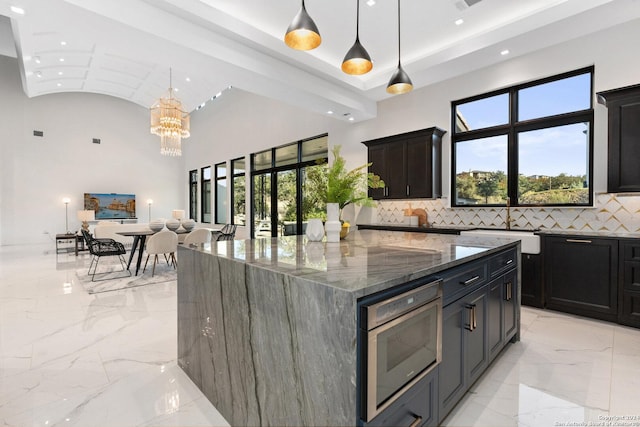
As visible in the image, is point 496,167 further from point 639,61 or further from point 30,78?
point 30,78

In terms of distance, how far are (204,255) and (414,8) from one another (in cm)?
387

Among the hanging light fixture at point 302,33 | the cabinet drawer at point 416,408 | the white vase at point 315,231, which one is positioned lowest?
the cabinet drawer at point 416,408

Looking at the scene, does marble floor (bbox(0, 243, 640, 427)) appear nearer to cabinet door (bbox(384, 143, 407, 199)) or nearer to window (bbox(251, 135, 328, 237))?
cabinet door (bbox(384, 143, 407, 199))

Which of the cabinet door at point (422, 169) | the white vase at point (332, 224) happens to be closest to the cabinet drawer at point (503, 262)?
the white vase at point (332, 224)

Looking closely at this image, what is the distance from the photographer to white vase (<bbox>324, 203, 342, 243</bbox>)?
270 cm

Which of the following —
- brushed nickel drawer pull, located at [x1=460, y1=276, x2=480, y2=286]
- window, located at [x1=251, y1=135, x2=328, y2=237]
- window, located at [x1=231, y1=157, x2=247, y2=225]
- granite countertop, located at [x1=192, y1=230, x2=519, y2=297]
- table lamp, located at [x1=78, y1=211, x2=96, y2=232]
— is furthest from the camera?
window, located at [x1=231, y1=157, x2=247, y2=225]

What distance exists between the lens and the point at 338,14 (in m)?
3.95

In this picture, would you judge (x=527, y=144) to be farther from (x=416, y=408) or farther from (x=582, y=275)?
(x=416, y=408)

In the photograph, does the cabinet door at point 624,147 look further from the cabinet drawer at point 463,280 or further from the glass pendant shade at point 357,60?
the glass pendant shade at point 357,60

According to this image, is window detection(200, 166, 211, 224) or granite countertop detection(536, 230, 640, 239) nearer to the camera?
granite countertop detection(536, 230, 640, 239)

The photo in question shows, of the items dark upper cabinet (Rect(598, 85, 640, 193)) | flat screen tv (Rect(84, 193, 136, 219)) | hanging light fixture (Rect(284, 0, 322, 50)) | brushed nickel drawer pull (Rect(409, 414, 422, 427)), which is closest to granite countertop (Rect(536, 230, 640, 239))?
dark upper cabinet (Rect(598, 85, 640, 193))

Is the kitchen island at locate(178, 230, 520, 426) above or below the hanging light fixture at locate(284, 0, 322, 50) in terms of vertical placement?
below

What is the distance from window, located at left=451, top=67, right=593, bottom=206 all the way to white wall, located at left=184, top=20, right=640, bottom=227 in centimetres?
13

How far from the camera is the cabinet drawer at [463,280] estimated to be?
5.52 ft
